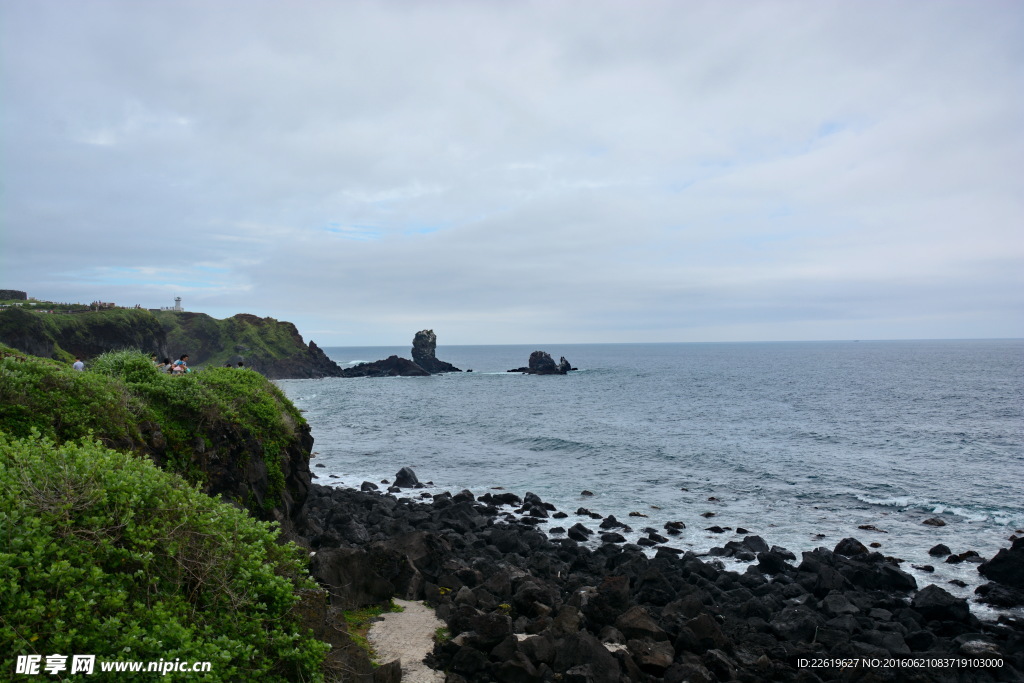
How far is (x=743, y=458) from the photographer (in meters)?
44.2

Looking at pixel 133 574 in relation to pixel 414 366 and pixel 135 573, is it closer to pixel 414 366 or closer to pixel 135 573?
pixel 135 573

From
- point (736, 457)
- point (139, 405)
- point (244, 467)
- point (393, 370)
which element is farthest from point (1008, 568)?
point (393, 370)

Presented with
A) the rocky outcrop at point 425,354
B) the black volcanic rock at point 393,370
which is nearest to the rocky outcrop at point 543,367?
the rocky outcrop at point 425,354

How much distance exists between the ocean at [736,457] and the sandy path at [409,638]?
47.7 ft

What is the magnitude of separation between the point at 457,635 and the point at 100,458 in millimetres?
8282

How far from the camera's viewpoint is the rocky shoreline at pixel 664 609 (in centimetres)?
1269

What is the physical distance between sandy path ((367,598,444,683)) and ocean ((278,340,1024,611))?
14533 millimetres

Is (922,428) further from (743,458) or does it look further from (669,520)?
(669,520)

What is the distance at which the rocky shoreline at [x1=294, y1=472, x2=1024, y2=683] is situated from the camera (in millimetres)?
12688

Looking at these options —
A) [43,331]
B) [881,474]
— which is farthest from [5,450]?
[43,331]

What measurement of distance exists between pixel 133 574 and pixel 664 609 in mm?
14091

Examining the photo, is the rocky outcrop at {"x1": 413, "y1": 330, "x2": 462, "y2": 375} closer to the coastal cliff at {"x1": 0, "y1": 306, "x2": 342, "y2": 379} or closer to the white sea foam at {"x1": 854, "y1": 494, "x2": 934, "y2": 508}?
the coastal cliff at {"x1": 0, "y1": 306, "x2": 342, "y2": 379}

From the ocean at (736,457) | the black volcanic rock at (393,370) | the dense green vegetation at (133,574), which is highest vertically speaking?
the dense green vegetation at (133,574)

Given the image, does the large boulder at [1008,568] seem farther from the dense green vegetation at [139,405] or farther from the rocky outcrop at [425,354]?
the rocky outcrop at [425,354]
